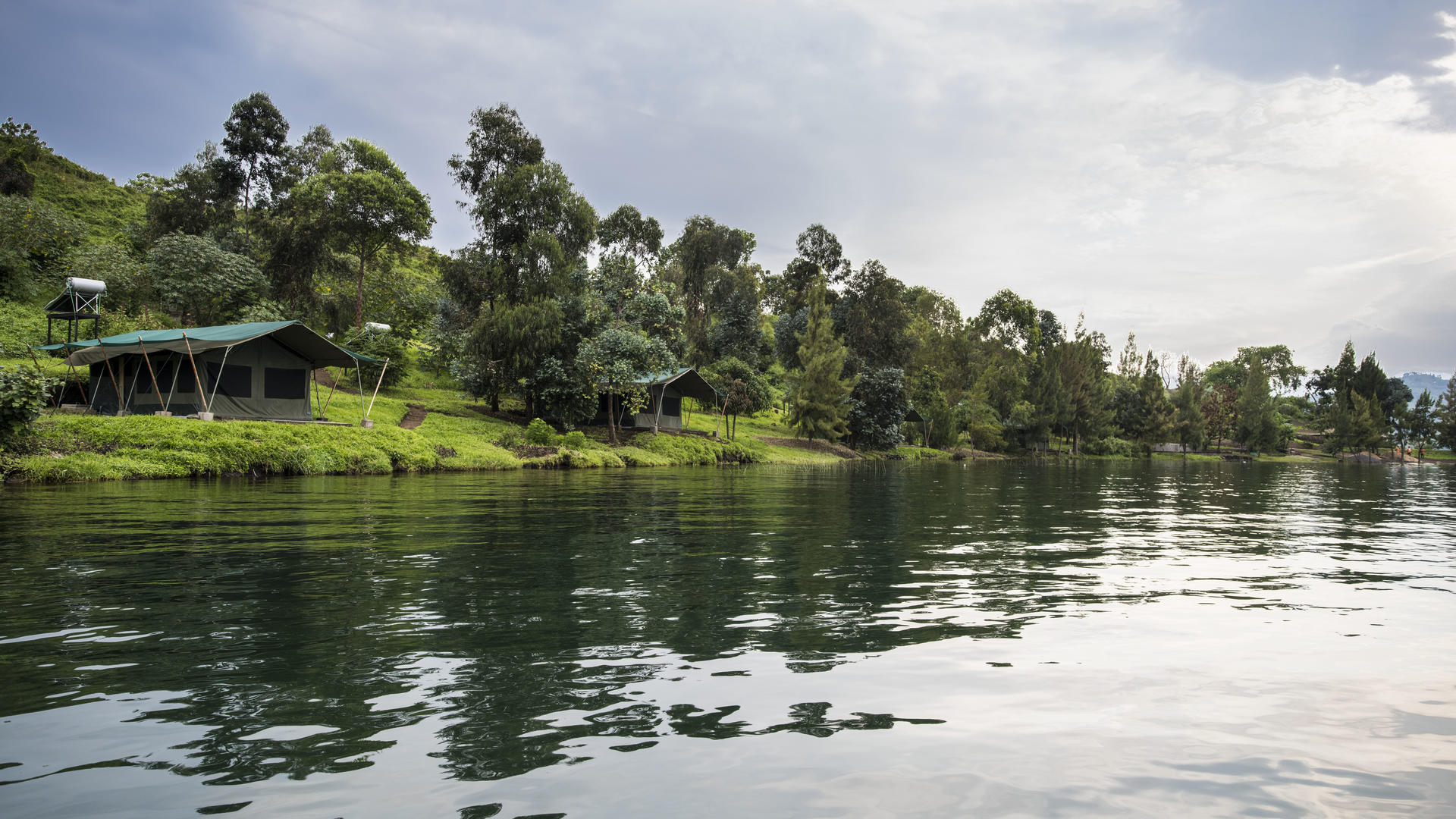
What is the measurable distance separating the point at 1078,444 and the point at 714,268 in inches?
1858

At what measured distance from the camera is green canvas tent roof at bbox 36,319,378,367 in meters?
31.0

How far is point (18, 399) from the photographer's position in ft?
67.3

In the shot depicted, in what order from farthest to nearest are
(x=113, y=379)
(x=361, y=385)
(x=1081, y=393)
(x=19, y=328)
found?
1. (x=1081, y=393)
2. (x=19, y=328)
3. (x=361, y=385)
4. (x=113, y=379)

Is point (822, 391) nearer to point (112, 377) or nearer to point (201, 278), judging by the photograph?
point (201, 278)

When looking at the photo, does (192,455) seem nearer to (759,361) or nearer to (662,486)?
(662,486)

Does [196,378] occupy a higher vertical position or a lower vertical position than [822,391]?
lower

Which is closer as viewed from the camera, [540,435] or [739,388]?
[540,435]

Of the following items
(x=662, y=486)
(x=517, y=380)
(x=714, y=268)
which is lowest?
(x=662, y=486)

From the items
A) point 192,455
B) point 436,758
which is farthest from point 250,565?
point 192,455

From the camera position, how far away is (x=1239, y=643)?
659 centimetres

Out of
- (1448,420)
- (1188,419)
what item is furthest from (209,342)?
(1448,420)

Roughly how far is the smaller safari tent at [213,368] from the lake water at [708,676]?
860 inches

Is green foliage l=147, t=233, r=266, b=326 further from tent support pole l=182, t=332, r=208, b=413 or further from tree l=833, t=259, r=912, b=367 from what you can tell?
tree l=833, t=259, r=912, b=367

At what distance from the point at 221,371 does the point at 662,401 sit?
26.0 m
